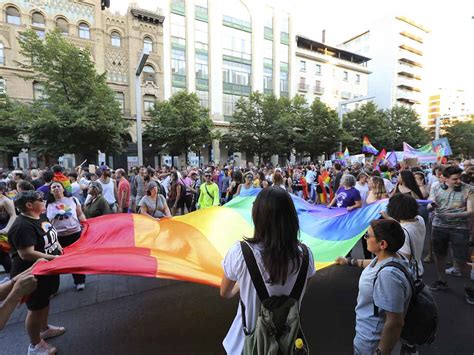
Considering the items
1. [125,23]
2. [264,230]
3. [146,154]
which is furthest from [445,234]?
[125,23]

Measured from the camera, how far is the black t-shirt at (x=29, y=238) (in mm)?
2959

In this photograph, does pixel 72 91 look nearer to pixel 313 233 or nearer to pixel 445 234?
pixel 313 233

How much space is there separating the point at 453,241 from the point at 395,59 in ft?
215

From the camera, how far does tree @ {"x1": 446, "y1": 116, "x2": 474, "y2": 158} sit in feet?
147

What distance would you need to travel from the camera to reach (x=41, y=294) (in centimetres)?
304

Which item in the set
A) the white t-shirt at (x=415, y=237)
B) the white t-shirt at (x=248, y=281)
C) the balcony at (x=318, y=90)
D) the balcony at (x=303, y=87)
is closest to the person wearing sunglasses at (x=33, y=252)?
the white t-shirt at (x=248, y=281)

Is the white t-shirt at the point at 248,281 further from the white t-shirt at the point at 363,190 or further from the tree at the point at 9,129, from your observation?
the tree at the point at 9,129

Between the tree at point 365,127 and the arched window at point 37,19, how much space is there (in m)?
32.8

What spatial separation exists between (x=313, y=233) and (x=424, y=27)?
81.6 metres

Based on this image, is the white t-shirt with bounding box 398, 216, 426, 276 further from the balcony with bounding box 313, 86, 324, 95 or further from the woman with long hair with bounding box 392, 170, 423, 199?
the balcony with bounding box 313, 86, 324, 95

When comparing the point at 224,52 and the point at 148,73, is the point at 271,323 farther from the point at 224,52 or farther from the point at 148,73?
the point at 224,52


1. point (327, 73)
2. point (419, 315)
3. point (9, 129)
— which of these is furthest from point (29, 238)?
point (327, 73)

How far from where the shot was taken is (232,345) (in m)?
1.89

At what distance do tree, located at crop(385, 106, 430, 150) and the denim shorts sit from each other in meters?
37.4
